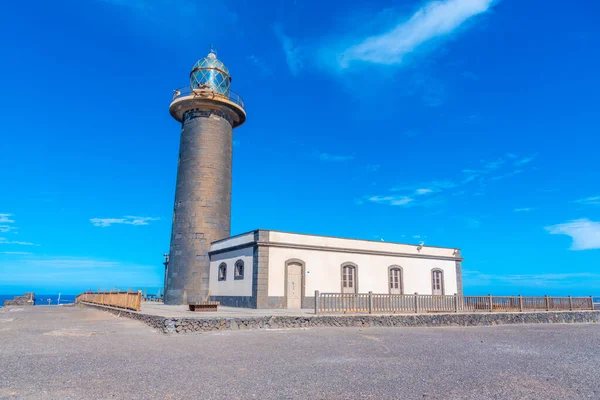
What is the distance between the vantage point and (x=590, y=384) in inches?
258

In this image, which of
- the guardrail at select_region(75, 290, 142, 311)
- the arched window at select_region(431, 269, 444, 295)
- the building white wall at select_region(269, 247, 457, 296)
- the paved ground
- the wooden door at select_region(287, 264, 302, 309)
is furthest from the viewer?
the arched window at select_region(431, 269, 444, 295)

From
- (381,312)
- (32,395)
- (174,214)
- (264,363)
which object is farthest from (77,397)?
(174,214)

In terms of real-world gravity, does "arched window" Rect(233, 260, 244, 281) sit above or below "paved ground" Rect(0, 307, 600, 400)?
above

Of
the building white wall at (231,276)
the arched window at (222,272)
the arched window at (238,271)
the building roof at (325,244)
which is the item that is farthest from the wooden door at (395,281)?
the arched window at (222,272)

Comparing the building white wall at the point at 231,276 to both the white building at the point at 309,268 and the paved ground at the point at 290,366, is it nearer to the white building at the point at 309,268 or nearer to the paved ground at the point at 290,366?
the white building at the point at 309,268

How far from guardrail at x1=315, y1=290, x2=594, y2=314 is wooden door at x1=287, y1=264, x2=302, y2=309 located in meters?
1.03

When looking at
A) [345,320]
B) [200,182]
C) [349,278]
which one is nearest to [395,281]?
[349,278]

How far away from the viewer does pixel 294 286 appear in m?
18.1

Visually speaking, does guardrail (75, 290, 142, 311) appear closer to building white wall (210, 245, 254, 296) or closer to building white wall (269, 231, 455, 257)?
building white wall (210, 245, 254, 296)

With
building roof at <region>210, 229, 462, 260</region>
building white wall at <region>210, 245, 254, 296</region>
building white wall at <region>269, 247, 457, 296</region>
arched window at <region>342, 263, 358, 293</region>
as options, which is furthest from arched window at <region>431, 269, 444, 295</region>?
building white wall at <region>210, 245, 254, 296</region>

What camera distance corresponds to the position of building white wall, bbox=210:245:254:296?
59.0ft

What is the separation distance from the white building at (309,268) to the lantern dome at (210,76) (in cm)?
808

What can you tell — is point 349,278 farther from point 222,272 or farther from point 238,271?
point 222,272

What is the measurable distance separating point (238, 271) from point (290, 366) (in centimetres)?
1161
